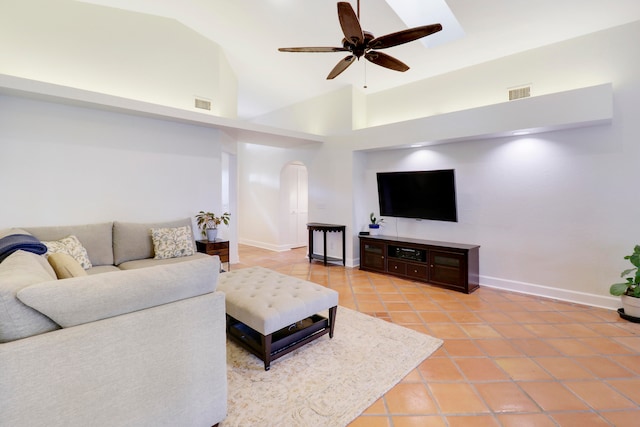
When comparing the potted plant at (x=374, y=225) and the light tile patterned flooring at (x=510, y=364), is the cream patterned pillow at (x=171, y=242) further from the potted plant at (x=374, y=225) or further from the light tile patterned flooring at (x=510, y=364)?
the potted plant at (x=374, y=225)

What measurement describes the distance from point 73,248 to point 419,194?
471 centimetres

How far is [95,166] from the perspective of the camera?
12.1 feet

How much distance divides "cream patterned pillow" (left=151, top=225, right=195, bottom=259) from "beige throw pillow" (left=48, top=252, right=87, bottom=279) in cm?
183

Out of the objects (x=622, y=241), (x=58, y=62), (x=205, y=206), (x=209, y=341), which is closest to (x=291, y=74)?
(x=205, y=206)

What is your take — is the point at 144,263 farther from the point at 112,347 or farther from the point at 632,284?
the point at 632,284

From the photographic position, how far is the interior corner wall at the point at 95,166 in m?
3.21

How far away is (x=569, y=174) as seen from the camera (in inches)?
142

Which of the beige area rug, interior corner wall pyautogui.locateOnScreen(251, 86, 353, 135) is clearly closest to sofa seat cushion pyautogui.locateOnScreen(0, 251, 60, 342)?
the beige area rug

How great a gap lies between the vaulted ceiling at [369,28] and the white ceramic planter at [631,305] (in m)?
3.12

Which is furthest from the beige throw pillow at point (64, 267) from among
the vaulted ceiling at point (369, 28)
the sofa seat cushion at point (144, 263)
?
the vaulted ceiling at point (369, 28)

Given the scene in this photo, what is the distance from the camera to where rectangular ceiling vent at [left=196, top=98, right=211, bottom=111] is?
4539mm

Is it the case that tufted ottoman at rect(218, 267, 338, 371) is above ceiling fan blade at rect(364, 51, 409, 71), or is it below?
below

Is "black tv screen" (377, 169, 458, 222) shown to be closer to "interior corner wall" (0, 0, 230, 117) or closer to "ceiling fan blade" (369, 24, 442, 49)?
"ceiling fan blade" (369, 24, 442, 49)

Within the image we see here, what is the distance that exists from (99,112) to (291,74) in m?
3.18
